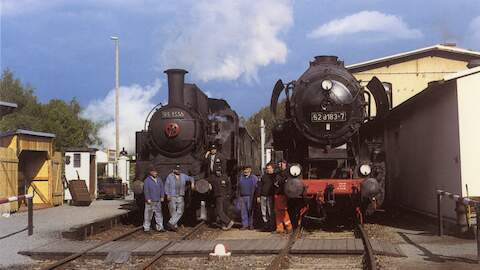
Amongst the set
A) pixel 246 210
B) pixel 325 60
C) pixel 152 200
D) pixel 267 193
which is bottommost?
pixel 246 210

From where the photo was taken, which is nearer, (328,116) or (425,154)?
(328,116)

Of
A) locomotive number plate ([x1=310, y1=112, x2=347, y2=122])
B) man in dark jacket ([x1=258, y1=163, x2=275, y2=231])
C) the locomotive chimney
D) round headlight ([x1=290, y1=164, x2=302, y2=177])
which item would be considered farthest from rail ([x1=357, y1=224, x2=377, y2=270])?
the locomotive chimney

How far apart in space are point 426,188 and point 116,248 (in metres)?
8.30

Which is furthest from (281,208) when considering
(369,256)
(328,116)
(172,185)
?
(369,256)

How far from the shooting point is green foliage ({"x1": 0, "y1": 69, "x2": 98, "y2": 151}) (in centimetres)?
4844

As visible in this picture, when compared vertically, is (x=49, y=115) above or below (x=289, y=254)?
above

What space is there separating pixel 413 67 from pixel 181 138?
1220 centimetres

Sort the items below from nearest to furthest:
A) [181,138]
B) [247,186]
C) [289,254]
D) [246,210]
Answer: [289,254] < [246,210] < [247,186] < [181,138]

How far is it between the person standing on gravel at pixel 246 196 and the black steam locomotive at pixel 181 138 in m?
0.60

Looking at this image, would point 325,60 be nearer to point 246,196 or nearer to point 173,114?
point 246,196

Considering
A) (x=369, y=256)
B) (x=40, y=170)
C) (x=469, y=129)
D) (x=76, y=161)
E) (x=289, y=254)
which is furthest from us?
(x=76, y=161)

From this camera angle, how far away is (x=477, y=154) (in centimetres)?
1201

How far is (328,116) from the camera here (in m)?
12.9

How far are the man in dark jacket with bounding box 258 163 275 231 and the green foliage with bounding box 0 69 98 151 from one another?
35.4m
